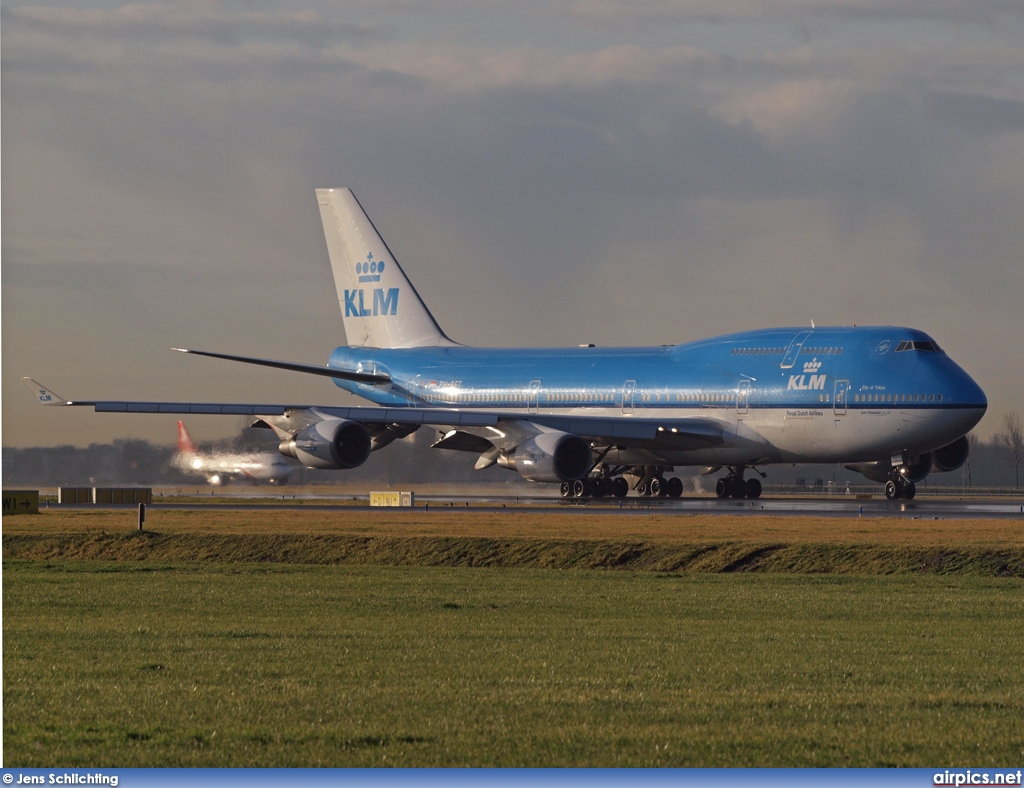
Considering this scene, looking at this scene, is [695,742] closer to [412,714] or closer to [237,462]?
[412,714]

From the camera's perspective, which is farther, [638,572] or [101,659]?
[638,572]

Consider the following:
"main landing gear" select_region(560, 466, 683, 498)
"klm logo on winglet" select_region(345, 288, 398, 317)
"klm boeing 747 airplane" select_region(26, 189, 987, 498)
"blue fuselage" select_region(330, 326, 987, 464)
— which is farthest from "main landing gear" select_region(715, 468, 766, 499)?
"klm logo on winglet" select_region(345, 288, 398, 317)

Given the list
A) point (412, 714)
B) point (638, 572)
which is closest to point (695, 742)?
point (412, 714)

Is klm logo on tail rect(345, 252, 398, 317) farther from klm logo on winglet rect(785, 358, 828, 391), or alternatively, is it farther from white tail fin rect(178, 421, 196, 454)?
klm logo on winglet rect(785, 358, 828, 391)

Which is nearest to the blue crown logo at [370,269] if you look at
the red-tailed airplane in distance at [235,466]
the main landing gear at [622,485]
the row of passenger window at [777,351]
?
the red-tailed airplane in distance at [235,466]

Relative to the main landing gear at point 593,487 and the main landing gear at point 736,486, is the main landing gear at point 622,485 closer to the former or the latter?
the main landing gear at point 593,487

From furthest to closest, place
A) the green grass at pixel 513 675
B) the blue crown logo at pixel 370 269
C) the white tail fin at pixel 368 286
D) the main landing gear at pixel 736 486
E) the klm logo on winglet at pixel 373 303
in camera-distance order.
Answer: the blue crown logo at pixel 370 269 → the klm logo on winglet at pixel 373 303 → the white tail fin at pixel 368 286 → the main landing gear at pixel 736 486 → the green grass at pixel 513 675

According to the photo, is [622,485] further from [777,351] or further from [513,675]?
[513,675]

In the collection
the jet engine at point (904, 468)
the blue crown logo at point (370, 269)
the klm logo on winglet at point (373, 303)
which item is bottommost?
the jet engine at point (904, 468)

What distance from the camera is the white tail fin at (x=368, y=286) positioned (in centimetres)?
6712

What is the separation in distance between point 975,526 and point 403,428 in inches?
944

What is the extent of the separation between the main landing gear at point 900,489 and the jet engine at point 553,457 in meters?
10.7

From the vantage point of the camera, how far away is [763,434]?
5212cm

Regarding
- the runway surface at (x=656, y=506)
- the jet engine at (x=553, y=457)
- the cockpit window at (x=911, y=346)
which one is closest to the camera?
the runway surface at (x=656, y=506)
